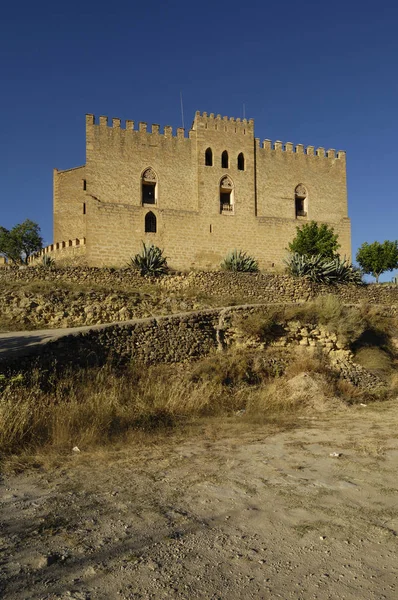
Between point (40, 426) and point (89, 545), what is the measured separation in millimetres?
2960

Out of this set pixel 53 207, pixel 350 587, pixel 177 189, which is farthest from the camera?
pixel 53 207

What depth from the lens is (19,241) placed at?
102 ft

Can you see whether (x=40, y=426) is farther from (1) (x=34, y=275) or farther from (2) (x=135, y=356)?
(1) (x=34, y=275)

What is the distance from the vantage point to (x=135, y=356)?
9500 millimetres

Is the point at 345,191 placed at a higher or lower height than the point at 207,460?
higher

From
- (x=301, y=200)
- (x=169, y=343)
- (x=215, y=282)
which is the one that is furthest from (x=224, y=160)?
(x=169, y=343)

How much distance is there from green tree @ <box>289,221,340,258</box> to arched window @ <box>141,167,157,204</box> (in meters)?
8.94

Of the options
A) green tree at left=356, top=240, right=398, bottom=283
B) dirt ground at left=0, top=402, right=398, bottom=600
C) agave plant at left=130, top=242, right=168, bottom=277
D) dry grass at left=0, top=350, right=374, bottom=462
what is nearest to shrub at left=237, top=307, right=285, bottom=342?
dry grass at left=0, top=350, right=374, bottom=462

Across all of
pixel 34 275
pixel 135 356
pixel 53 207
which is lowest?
pixel 135 356

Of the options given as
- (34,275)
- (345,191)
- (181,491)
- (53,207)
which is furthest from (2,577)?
(345,191)

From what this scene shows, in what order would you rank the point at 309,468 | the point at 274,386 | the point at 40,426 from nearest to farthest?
1. the point at 309,468
2. the point at 40,426
3. the point at 274,386

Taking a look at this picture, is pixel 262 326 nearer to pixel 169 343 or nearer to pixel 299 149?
pixel 169 343

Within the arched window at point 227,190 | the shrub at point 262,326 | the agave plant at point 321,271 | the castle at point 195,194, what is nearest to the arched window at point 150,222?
the castle at point 195,194

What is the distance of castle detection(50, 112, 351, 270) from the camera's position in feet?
76.3
